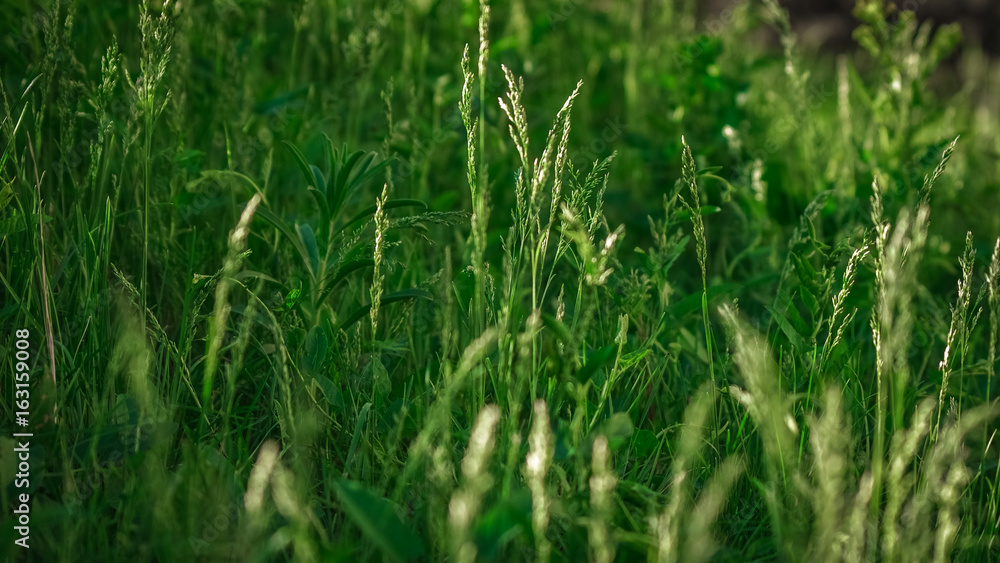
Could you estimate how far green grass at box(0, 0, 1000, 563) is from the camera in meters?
1.09

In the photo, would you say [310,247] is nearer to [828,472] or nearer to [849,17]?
[828,472]

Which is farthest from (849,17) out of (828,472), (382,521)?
(382,521)

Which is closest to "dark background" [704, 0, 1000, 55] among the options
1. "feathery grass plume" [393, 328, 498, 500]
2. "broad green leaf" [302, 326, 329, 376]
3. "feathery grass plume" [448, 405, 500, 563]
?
"broad green leaf" [302, 326, 329, 376]

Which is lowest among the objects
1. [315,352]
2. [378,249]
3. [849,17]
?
[315,352]

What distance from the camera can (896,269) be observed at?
3.34 ft

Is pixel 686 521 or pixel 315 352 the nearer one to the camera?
pixel 686 521

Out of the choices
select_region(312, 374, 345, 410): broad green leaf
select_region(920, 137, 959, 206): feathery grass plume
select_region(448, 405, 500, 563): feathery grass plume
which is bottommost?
select_region(312, 374, 345, 410): broad green leaf

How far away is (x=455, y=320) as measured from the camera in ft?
5.93

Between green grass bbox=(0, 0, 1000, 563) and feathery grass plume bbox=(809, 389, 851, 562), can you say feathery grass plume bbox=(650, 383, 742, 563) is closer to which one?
green grass bbox=(0, 0, 1000, 563)

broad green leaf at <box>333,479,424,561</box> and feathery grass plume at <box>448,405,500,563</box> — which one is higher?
feathery grass plume at <box>448,405,500,563</box>

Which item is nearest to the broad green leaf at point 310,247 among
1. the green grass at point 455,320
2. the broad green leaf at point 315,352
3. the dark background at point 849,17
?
the green grass at point 455,320

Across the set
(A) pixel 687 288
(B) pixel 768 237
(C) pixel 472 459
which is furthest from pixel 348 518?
(B) pixel 768 237

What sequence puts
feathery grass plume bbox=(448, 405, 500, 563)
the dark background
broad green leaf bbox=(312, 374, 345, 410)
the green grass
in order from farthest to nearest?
the dark background < broad green leaf bbox=(312, 374, 345, 410) < the green grass < feathery grass plume bbox=(448, 405, 500, 563)

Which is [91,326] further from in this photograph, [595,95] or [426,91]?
[595,95]
